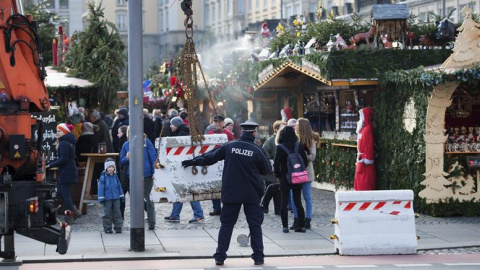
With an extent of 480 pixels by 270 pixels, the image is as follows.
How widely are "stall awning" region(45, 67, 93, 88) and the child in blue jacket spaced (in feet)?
30.4

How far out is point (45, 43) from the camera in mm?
39594

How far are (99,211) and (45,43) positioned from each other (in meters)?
20.5

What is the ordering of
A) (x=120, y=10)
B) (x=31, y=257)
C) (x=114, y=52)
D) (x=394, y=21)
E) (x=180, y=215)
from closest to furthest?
(x=31, y=257) → (x=180, y=215) → (x=394, y=21) → (x=114, y=52) → (x=120, y=10)

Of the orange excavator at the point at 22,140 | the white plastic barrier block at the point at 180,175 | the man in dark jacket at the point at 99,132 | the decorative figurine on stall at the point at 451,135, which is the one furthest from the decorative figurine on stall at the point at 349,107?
the orange excavator at the point at 22,140

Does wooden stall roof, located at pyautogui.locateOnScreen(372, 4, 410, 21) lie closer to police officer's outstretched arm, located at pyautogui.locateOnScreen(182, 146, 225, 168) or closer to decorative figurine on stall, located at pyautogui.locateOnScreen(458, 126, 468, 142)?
decorative figurine on stall, located at pyautogui.locateOnScreen(458, 126, 468, 142)

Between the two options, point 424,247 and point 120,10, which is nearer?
point 424,247

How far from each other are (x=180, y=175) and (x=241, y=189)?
191cm

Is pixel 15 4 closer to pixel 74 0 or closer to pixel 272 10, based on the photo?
pixel 74 0

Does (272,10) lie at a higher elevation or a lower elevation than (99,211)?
higher

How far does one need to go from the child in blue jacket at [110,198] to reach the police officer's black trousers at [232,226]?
365 centimetres

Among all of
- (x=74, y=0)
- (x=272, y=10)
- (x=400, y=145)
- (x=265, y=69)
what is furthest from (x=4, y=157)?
(x=272, y=10)

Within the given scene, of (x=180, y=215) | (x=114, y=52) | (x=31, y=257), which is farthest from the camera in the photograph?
(x=114, y=52)

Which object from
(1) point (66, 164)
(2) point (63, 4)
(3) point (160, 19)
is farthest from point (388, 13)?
(3) point (160, 19)

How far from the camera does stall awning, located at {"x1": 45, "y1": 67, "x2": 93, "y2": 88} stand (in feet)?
86.5
